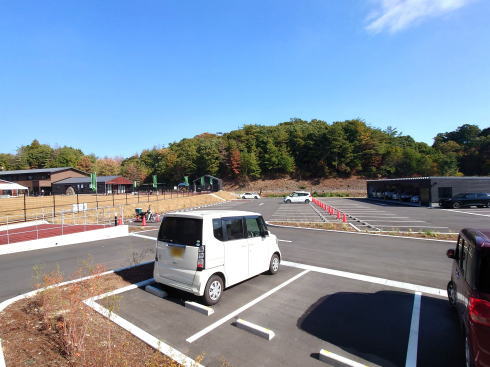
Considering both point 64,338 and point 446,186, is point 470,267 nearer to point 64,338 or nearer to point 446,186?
point 64,338

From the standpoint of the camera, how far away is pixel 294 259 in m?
8.60

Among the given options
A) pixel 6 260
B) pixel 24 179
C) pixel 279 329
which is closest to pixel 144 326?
pixel 279 329

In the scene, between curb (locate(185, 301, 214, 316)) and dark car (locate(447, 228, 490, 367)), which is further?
curb (locate(185, 301, 214, 316))

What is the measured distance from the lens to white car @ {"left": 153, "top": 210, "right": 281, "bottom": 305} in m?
4.96

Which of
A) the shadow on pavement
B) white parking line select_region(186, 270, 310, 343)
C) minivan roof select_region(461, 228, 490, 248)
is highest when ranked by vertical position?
minivan roof select_region(461, 228, 490, 248)

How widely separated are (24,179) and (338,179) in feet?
237

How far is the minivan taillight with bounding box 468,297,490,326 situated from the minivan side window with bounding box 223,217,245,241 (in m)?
3.86

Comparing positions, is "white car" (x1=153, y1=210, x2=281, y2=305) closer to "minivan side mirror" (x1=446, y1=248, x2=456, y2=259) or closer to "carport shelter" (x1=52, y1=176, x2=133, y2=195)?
"minivan side mirror" (x1=446, y1=248, x2=456, y2=259)

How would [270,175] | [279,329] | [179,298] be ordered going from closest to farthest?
[279,329]
[179,298]
[270,175]

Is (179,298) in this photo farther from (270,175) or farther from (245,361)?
(270,175)

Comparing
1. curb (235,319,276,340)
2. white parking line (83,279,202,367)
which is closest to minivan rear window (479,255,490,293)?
curb (235,319,276,340)

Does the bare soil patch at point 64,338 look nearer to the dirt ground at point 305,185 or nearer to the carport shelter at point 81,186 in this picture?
the carport shelter at point 81,186

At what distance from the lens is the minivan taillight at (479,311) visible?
107 inches

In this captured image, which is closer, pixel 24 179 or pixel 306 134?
pixel 24 179
